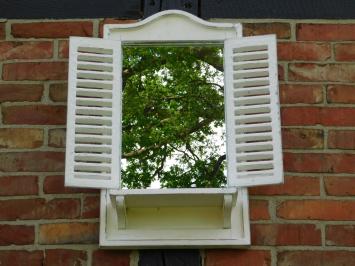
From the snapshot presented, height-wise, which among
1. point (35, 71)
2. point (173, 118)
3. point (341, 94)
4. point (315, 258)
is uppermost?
point (35, 71)

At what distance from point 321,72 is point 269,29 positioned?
0.27 meters

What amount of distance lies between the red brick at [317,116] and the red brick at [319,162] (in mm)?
123

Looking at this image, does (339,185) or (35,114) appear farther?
(35,114)

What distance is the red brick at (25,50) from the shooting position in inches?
122

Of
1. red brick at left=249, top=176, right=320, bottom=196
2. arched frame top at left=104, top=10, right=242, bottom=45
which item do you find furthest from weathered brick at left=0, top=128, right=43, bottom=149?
red brick at left=249, top=176, right=320, bottom=196

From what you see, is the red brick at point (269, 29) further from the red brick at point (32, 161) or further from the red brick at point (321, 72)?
the red brick at point (32, 161)

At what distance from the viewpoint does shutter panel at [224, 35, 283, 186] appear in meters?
2.77

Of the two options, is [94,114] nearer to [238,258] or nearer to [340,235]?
[238,258]

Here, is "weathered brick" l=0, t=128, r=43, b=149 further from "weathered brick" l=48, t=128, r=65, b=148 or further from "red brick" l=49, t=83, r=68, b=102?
"red brick" l=49, t=83, r=68, b=102

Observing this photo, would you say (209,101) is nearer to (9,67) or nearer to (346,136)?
(346,136)

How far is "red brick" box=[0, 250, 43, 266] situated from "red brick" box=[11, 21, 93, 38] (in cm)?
86

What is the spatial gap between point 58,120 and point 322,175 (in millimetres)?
998

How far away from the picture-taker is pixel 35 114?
3012mm

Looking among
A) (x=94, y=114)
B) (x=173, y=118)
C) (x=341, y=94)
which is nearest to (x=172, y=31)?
(x=173, y=118)
